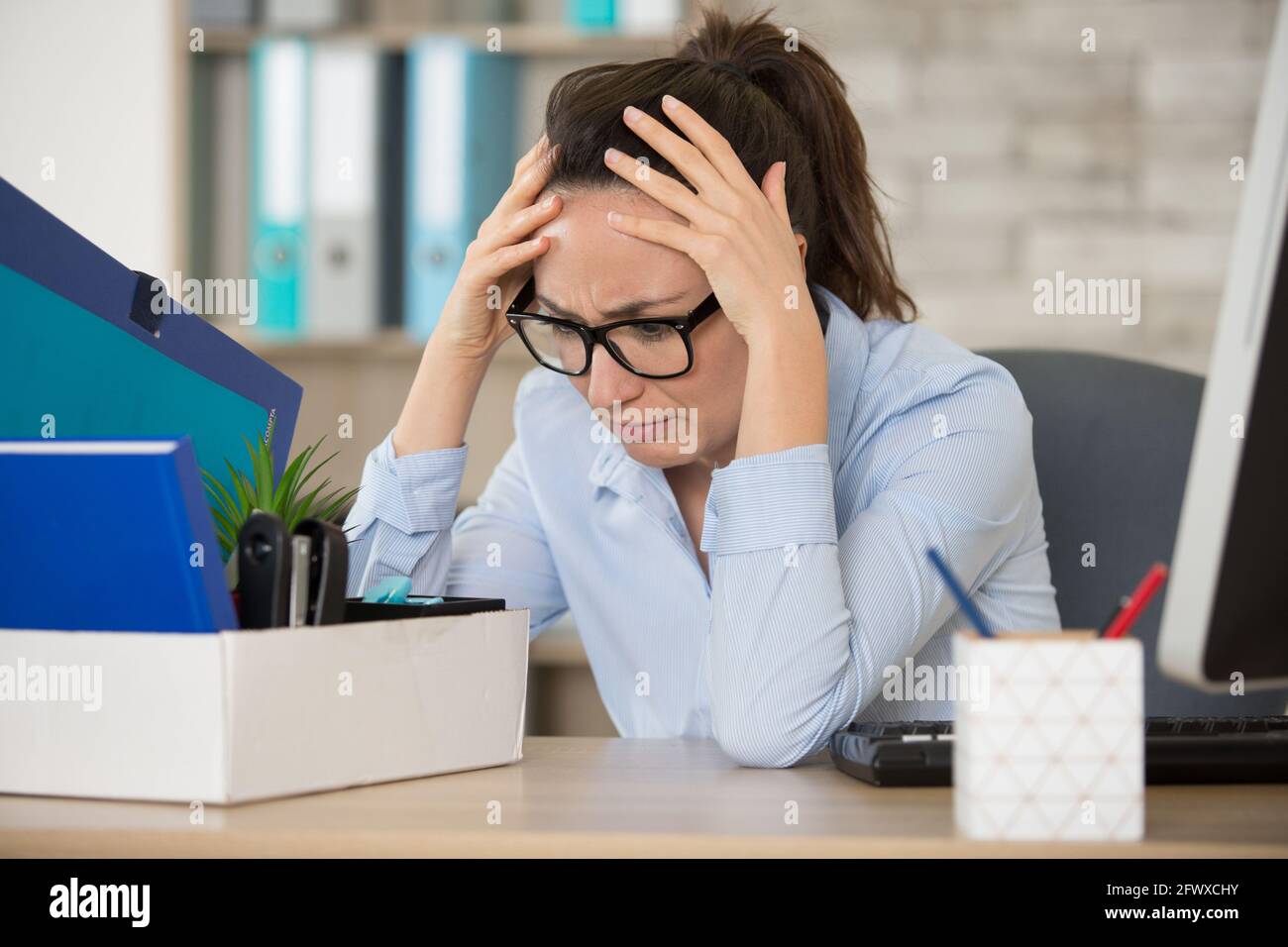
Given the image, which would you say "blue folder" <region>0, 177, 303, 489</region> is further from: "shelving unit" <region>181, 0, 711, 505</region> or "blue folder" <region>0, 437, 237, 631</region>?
"shelving unit" <region>181, 0, 711, 505</region>

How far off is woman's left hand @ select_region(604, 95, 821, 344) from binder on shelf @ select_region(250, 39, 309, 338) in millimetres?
1297

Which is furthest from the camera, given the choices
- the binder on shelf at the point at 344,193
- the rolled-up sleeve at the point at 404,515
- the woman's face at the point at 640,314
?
the binder on shelf at the point at 344,193

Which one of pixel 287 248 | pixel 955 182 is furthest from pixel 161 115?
pixel 955 182

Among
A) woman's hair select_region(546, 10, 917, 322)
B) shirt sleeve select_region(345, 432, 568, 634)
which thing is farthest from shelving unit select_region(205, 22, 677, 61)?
shirt sleeve select_region(345, 432, 568, 634)

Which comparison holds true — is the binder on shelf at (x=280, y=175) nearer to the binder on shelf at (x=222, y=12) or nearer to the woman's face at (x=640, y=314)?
the binder on shelf at (x=222, y=12)

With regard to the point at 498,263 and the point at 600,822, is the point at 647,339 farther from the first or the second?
the point at 600,822

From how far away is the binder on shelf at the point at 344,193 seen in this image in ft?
7.23

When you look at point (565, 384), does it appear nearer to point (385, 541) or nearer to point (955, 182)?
point (385, 541)

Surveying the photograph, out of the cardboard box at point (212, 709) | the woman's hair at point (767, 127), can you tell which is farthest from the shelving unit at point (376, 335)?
the cardboard box at point (212, 709)

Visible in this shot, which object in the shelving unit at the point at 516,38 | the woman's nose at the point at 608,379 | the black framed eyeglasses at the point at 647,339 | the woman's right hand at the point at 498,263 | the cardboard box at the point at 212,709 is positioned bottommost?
the cardboard box at the point at 212,709

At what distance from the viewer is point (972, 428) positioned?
1.10 m

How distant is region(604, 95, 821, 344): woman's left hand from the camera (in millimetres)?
1027

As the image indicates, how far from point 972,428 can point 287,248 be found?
1.53 meters
